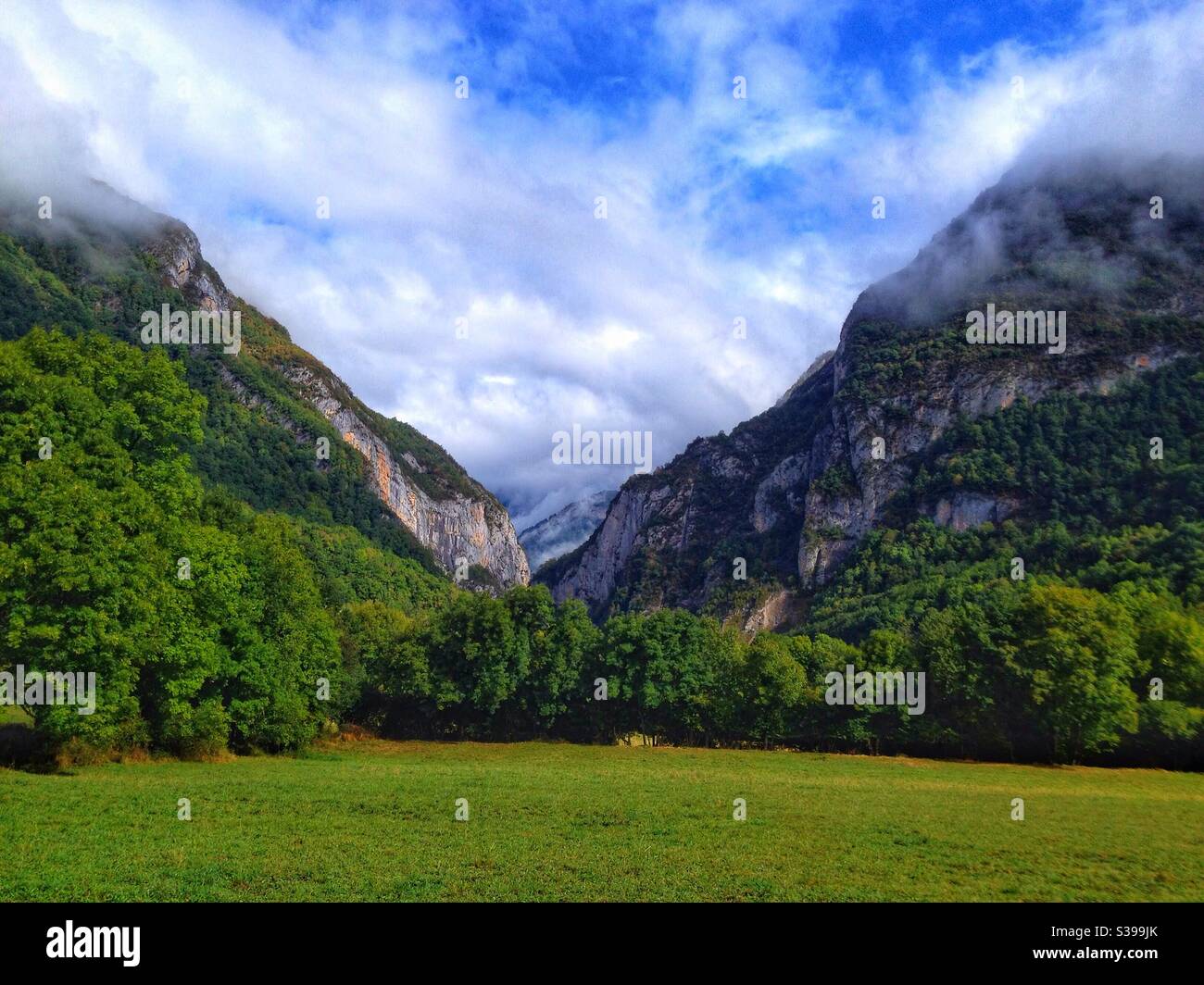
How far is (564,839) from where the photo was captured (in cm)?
2570

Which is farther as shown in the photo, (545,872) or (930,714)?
(930,714)

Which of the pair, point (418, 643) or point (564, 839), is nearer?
point (564, 839)

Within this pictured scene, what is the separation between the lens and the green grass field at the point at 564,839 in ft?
62.6

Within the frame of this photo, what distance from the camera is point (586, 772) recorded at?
52062 mm

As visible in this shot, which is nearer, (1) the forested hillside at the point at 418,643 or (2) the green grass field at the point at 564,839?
(2) the green grass field at the point at 564,839

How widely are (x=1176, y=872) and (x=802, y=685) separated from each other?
58.6 m

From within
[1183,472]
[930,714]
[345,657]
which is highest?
[1183,472]

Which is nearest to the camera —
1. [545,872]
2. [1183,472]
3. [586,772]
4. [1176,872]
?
[545,872]

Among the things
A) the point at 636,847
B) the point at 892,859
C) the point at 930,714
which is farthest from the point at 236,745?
the point at 930,714

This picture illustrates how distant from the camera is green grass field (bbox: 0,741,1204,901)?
62.6ft

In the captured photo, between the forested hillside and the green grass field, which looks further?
the forested hillside
